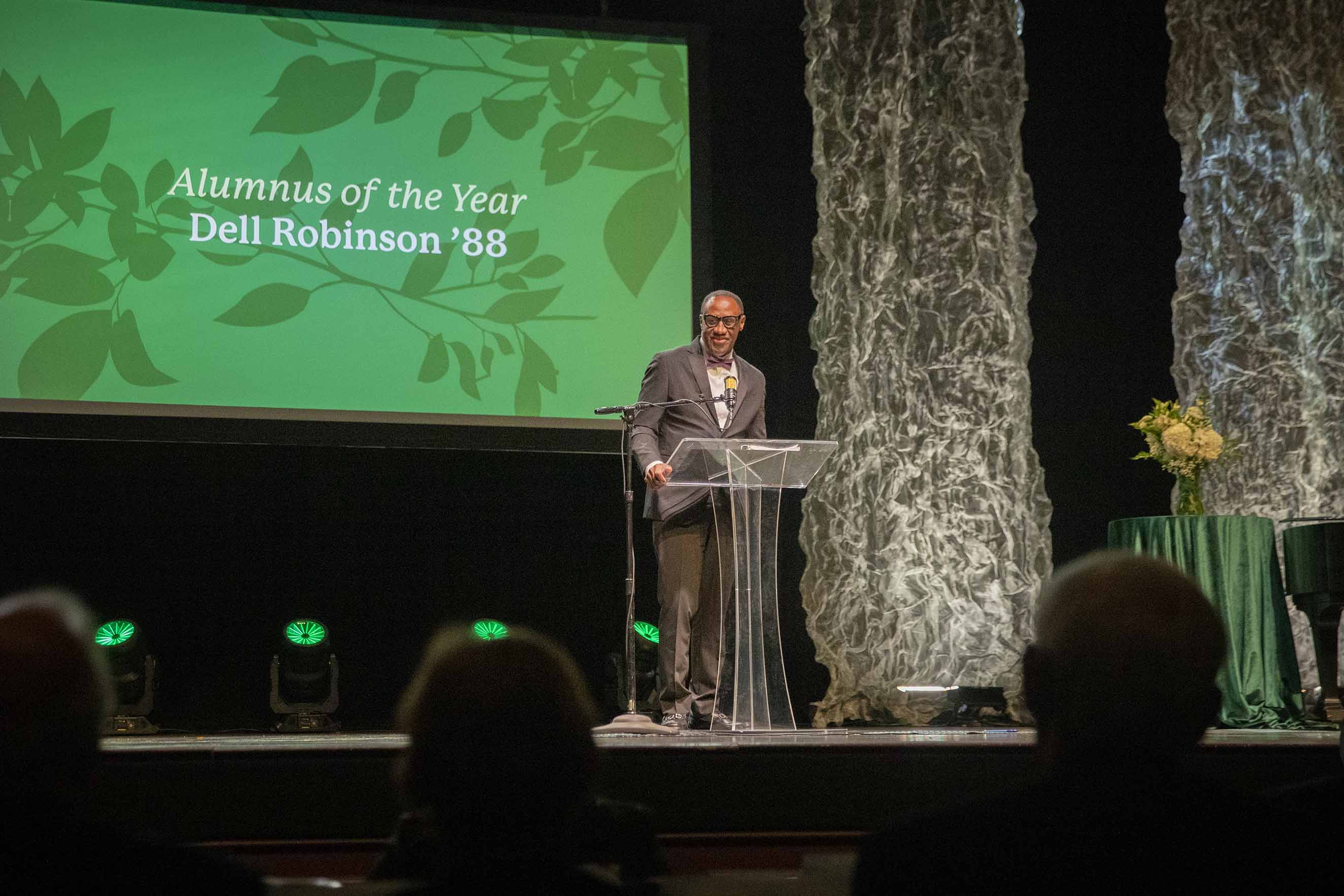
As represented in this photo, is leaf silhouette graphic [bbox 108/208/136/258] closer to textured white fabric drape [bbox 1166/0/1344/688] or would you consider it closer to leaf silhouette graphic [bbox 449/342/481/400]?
leaf silhouette graphic [bbox 449/342/481/400]

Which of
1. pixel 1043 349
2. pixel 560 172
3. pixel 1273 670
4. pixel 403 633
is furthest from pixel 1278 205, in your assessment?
pixel 403 633

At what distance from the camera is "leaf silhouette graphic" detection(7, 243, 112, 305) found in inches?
206

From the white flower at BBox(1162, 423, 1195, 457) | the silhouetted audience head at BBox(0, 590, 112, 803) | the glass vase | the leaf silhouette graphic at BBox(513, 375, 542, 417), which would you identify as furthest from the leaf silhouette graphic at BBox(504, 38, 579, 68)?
the silhouetted audience head at BBox(0, 590, 112, 803)

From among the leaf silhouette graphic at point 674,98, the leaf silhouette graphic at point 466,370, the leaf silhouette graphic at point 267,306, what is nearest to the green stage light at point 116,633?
the leaf silhouette graphic at point 267,306

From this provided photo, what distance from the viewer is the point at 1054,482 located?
6488 mm

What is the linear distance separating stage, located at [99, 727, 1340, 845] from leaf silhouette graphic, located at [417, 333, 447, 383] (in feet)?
8.76

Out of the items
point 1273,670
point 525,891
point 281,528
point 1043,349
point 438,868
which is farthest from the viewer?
point 1043,349

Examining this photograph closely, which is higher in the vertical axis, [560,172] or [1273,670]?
[560,172]

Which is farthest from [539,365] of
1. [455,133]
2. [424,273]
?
[455,133]

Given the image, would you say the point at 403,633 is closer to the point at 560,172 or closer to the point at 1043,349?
the point at 560,172

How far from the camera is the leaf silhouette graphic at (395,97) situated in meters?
5.61

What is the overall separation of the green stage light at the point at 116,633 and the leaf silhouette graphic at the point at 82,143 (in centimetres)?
Answer: 182

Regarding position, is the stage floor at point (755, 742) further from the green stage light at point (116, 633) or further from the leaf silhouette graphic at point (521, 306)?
the leaf silhouette graphic at point (521, 306)

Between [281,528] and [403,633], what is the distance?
0.69m
